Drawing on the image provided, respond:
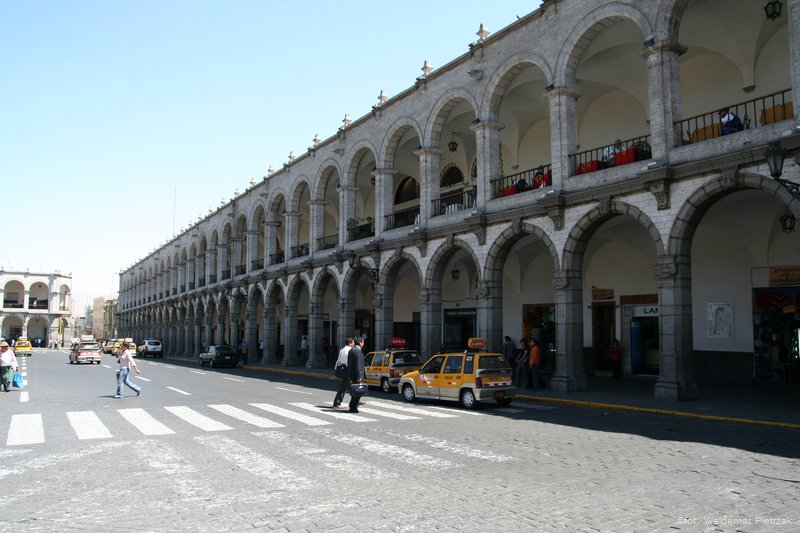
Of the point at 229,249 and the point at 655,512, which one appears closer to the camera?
the point at 655,512

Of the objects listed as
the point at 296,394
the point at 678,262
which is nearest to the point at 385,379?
the point at 296,394

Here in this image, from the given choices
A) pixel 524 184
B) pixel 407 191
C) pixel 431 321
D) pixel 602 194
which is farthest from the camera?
pixel 407 191

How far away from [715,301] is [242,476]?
18572 millimetres

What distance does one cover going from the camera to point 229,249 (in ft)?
168

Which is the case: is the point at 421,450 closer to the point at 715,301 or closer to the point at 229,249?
the point at 715,301

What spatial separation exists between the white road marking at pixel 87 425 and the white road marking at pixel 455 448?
18.2ft

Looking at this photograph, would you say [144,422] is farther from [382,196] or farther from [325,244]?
[325,244]

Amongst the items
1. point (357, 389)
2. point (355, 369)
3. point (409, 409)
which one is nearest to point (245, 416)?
point (357, 389)

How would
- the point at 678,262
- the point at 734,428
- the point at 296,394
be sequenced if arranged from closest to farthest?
1. the point at 734,428
2. the point at 678,262
3. the point at 296,394

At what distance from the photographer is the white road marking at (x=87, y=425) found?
11.4 metres

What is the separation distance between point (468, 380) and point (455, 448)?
20.0 feet

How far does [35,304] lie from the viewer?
93.7m

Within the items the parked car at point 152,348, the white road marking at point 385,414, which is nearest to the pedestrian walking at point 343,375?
the white road marking at point 385,414

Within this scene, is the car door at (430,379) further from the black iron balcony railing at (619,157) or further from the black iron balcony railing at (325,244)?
the black iron balcony railing at (325,244)
